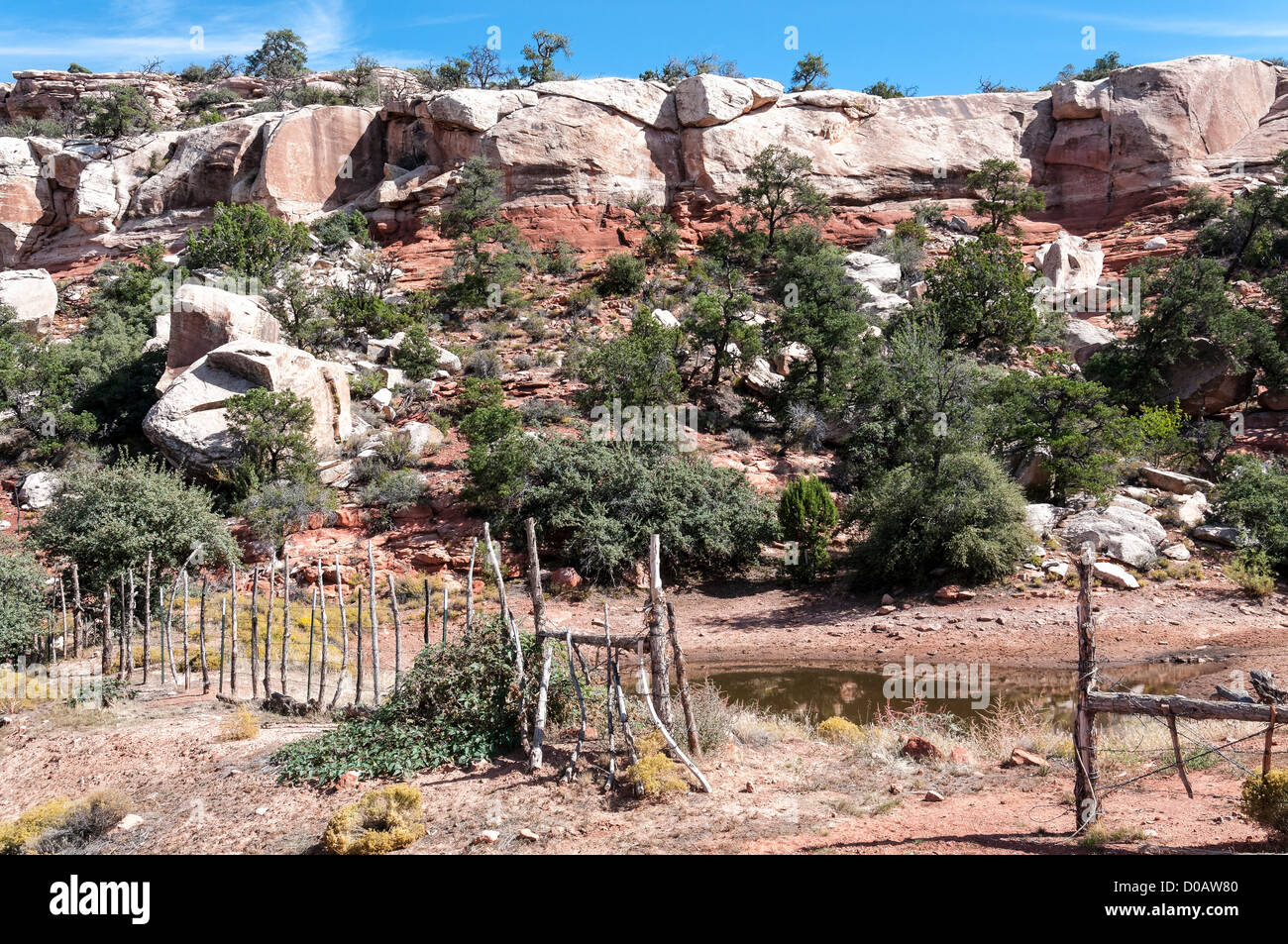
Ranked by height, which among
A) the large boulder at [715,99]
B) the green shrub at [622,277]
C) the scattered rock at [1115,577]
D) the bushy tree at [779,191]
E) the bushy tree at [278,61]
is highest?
the bushy tree at [278,61]

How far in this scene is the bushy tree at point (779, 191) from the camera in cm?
3456

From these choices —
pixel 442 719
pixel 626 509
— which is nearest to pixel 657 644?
pixel 442 719

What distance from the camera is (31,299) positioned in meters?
30.0

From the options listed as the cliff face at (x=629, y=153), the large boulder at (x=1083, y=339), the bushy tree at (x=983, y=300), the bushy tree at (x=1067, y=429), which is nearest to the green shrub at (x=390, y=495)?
the bushy tree at (x=1067, y=429)

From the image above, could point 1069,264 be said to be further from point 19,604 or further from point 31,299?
point 31,299

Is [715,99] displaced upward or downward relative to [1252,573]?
upward

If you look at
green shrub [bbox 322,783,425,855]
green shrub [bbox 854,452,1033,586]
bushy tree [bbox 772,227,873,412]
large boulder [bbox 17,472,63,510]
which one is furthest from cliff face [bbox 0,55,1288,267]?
green shrub [bbox 322,783,425,855]

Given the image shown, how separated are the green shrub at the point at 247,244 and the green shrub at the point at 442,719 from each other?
2461 cm

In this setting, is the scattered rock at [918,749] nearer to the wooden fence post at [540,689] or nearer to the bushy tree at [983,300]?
the wooden fence post at [540,689]

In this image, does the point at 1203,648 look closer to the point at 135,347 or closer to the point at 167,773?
A: the point at 167,773

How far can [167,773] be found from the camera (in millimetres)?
8484

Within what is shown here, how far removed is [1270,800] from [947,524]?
11.3 m

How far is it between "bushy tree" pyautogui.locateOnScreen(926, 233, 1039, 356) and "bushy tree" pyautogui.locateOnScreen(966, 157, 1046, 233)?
10.8 meters
